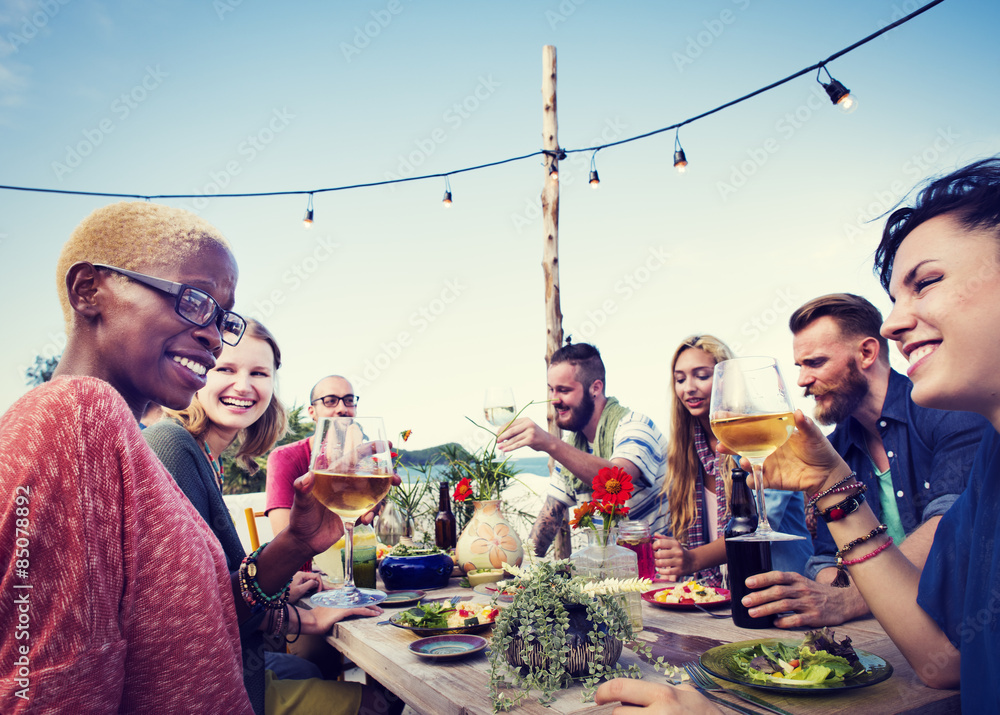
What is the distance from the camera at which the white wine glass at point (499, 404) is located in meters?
2.75

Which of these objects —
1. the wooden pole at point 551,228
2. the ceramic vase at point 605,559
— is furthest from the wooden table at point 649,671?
the wooden pole at point 551,228

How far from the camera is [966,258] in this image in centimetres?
94

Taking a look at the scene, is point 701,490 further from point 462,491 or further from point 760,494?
point 760,494

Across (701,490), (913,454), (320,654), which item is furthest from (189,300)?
(701,490)

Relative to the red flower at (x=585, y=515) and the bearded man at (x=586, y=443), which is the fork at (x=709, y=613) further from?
the bearded man at (x=586, y=443)

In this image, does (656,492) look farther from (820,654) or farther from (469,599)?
(820,654)

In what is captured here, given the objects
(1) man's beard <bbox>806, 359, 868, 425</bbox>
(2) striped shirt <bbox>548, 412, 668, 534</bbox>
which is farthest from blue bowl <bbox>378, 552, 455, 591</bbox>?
(1) man's beard <bbox>806, 359, 868, 425</bbox>

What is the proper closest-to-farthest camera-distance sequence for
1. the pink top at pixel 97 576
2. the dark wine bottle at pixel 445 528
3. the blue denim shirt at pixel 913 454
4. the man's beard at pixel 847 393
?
1. the pink top at pixel 97 576
2. the blue denim shirt at pixel 913 454
3. the man's beard at pixel 847 393
4. the dark wine bottle at pixel 445 528

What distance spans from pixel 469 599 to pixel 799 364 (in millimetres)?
1817

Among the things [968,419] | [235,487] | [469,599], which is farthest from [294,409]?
[968,419]

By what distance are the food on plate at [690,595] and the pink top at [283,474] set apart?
2046mm

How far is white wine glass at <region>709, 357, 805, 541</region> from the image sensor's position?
50.4 inches

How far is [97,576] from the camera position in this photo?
77cm

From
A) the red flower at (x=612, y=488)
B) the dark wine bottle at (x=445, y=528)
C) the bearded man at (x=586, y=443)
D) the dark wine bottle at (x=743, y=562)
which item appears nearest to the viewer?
the dark wine bottle at (x=743, y=562)
